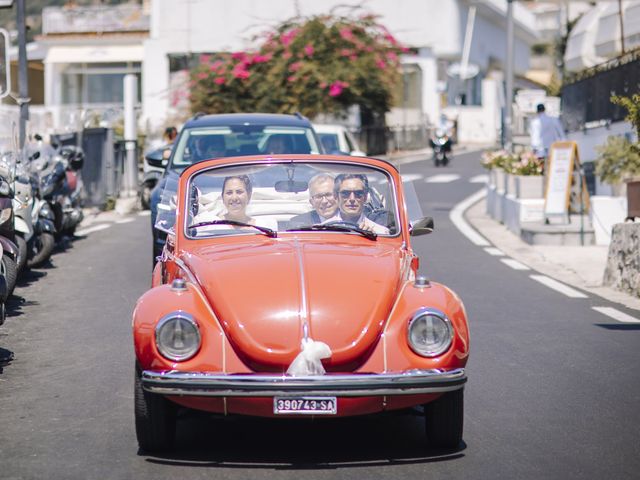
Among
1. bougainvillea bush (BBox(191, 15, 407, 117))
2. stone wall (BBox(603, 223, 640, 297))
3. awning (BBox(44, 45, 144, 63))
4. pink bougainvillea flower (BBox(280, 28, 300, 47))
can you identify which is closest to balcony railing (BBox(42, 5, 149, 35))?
awning (BBox(44, 45, 144, 63))

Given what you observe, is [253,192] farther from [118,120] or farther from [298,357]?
[118,120]

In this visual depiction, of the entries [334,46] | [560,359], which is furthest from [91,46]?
[560,359]

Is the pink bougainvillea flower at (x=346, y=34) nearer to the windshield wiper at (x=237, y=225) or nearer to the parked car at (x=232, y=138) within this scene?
the parked car at (x=232, y=138)

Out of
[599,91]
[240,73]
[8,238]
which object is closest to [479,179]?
[240,73]

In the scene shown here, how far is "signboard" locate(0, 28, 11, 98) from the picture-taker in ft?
42.6

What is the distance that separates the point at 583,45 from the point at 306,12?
32127mm

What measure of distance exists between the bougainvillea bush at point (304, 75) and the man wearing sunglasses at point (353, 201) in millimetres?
34416

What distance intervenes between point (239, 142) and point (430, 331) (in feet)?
28.6

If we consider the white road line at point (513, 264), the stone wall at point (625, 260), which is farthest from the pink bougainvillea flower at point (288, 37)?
the stone wall at point (625, 260)

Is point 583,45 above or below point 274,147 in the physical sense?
above

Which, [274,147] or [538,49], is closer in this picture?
[274,147]

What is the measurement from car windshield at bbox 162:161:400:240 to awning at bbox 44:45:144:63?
56.6m

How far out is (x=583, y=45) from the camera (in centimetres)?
3177

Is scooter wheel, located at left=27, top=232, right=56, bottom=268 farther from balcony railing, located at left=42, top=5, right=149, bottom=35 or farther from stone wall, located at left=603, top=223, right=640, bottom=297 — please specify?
balcony railing, located at left=42, top=5, right=149, bottom=35
